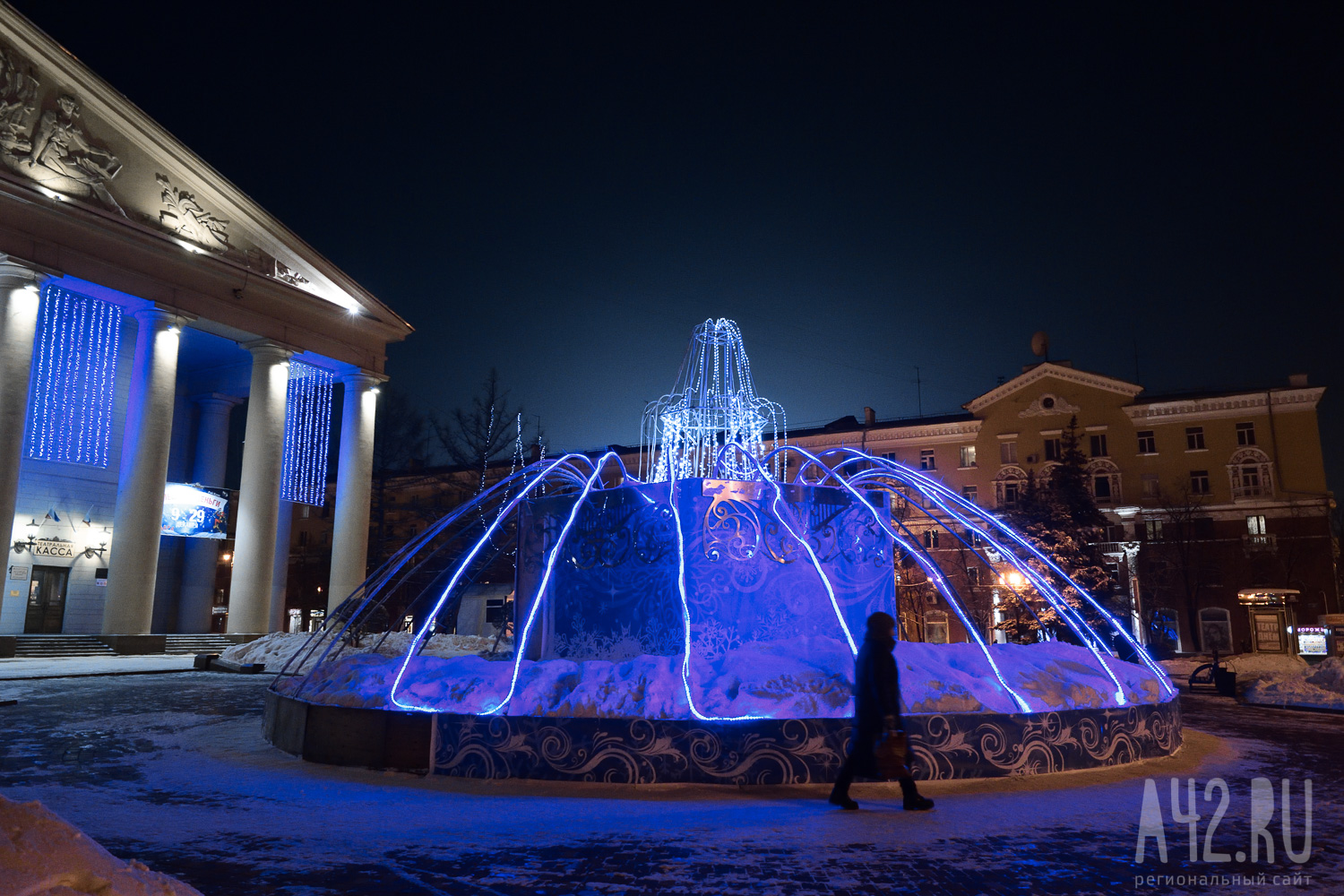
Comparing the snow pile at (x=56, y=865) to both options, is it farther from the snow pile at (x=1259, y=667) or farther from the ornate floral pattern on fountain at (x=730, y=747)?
the snow pile at (x=1259, y=667)

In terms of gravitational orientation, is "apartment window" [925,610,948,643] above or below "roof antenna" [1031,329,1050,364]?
below

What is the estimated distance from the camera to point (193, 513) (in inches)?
1391

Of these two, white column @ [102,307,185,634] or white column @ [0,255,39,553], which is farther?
white column @ [102,307,185,634]

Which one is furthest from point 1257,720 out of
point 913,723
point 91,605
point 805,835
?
point 91,605

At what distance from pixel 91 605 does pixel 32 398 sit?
8.62 m

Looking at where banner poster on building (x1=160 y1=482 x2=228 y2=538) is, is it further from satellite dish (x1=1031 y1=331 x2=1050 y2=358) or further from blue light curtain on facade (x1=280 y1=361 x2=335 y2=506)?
satellite dish (x1=1031 y1=331 x2=1050 y2=358)

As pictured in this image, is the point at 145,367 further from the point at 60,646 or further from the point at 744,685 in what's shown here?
the point at 744,685

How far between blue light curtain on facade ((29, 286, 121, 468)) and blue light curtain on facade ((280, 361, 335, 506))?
267 inches

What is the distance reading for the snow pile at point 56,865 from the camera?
3215 mm

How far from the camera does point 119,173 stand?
2950cm

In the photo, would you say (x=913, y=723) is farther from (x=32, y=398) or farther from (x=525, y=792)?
(x=32, y=398)

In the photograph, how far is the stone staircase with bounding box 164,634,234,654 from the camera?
102ft

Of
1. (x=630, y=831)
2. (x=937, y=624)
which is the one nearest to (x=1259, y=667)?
(x=937, y=624)

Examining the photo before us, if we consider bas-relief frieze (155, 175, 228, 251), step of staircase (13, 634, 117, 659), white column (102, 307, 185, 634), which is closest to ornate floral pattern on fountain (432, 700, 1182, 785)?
white column (102, 307, 185, 634)
